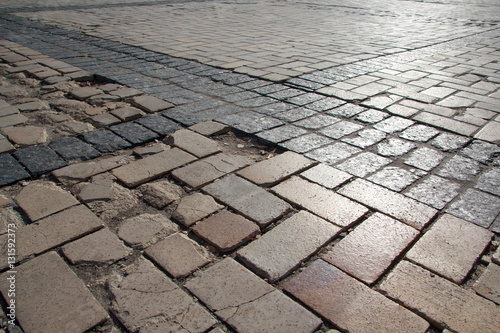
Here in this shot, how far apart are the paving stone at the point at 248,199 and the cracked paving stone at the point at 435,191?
2.91ft

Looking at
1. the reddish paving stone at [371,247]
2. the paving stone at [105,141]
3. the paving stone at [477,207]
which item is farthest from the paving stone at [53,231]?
the paving stone at [477,207]

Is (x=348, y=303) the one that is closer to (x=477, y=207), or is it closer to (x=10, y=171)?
(x=477, y=207)

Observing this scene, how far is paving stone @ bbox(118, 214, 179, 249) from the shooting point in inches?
79.4

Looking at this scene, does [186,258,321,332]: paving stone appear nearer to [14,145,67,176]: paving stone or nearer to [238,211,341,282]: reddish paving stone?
[238,211,341,282]: reddish paving stone

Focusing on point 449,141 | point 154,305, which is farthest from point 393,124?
point 154,305

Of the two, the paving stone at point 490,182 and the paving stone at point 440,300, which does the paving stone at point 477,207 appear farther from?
the paving stone at point 440,300

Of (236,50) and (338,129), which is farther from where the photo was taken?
(236,50)

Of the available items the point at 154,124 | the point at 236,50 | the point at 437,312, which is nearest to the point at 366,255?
the point at 437,312

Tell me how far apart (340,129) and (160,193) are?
1756mm

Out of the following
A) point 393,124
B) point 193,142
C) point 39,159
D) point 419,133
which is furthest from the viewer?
point 393,124

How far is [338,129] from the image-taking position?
332cm

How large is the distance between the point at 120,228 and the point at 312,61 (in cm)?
422

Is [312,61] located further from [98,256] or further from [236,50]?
[98,256]

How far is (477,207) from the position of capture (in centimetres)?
229
